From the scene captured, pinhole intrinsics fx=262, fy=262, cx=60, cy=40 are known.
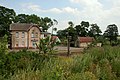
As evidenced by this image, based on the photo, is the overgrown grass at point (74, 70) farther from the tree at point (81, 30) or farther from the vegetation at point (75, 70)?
the tree at point (81, 30)

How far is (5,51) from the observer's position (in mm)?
15531

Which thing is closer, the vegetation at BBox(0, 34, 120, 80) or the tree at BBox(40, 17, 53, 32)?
the vegetation at BBox(0, 34, 120, 80)

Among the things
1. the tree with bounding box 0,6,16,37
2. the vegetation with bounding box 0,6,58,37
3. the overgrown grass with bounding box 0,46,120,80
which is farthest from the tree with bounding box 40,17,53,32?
the overgrown grass with bounding box 0,46,120,80

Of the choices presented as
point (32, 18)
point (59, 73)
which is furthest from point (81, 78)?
point (32, 18)

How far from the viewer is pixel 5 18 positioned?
70.4 m

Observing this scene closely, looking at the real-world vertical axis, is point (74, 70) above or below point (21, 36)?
below

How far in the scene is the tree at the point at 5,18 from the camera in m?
66.6

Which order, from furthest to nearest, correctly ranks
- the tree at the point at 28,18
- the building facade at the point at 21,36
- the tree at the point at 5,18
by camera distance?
the tree at the point at 28,18
the tree at the point at 5,18
the building facade at the point at 21,36

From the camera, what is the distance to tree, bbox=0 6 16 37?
219 ft

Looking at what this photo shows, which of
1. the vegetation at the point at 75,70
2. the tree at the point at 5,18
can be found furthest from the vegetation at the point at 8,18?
the vegetation at the point at 75,70

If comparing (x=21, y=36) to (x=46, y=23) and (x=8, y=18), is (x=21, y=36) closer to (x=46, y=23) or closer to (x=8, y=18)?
(x=8, y=18)

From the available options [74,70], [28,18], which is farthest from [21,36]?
[74,70]

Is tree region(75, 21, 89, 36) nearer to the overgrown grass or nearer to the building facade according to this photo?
the building facade

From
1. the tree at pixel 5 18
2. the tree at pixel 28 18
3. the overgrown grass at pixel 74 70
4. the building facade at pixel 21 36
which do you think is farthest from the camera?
the tree at pixel 28 18
